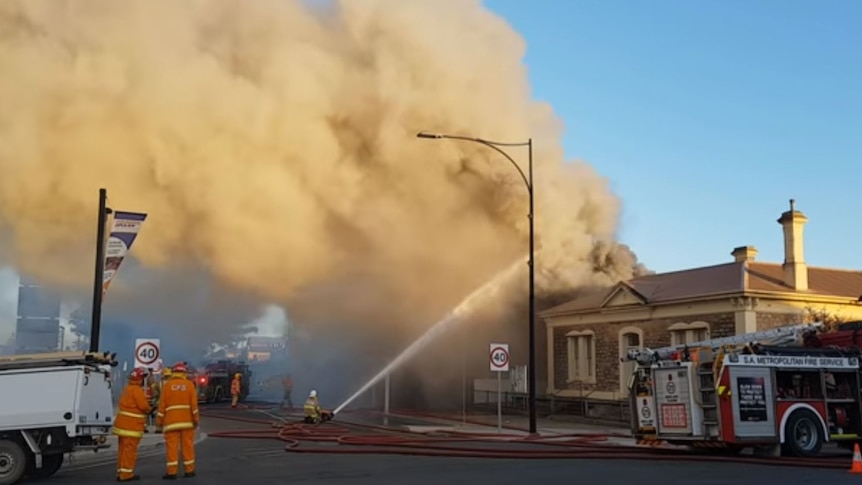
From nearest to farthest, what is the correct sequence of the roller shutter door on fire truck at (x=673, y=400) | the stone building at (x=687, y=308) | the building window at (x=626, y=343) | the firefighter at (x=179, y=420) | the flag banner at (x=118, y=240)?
the firefighter at (x=179, y=420) → the roller shutter door on fire truck at (x=673, y=400) → the flag banner at (x=118, y=240) → the stone building at (x=687, y=308) → the building window at (x=626, y=343)

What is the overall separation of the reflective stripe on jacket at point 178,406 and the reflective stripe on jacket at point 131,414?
29cm

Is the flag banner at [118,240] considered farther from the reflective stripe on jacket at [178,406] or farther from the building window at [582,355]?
the building window at [582,355]

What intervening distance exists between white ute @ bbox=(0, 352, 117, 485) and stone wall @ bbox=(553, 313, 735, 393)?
20.3 m

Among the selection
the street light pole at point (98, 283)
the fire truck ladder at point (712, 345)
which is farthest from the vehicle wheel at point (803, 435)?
the street light pole at point (98, 283)

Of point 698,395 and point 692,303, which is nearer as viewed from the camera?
point 698,395

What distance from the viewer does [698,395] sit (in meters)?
16.1

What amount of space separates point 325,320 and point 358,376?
18.4 feet

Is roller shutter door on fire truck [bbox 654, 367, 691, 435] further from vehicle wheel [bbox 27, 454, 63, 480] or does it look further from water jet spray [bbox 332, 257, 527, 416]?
water jet spray [bbox 332, 257, 527, 416]

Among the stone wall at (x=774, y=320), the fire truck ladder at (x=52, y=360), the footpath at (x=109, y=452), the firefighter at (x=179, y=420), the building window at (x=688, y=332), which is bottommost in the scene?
the footpath at (x=109, y=452)

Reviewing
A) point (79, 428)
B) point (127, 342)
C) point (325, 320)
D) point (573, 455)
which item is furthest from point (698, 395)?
point (127, 342)

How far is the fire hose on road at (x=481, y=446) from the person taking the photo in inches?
587

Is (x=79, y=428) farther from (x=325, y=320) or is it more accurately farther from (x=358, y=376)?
(x=358, y=376)

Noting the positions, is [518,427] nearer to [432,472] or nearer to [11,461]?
[432,472]

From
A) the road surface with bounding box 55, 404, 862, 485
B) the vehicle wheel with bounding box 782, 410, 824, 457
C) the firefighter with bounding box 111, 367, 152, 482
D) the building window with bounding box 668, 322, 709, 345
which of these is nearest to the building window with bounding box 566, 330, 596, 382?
the building window with bounding box 668, 322, 709, 345
